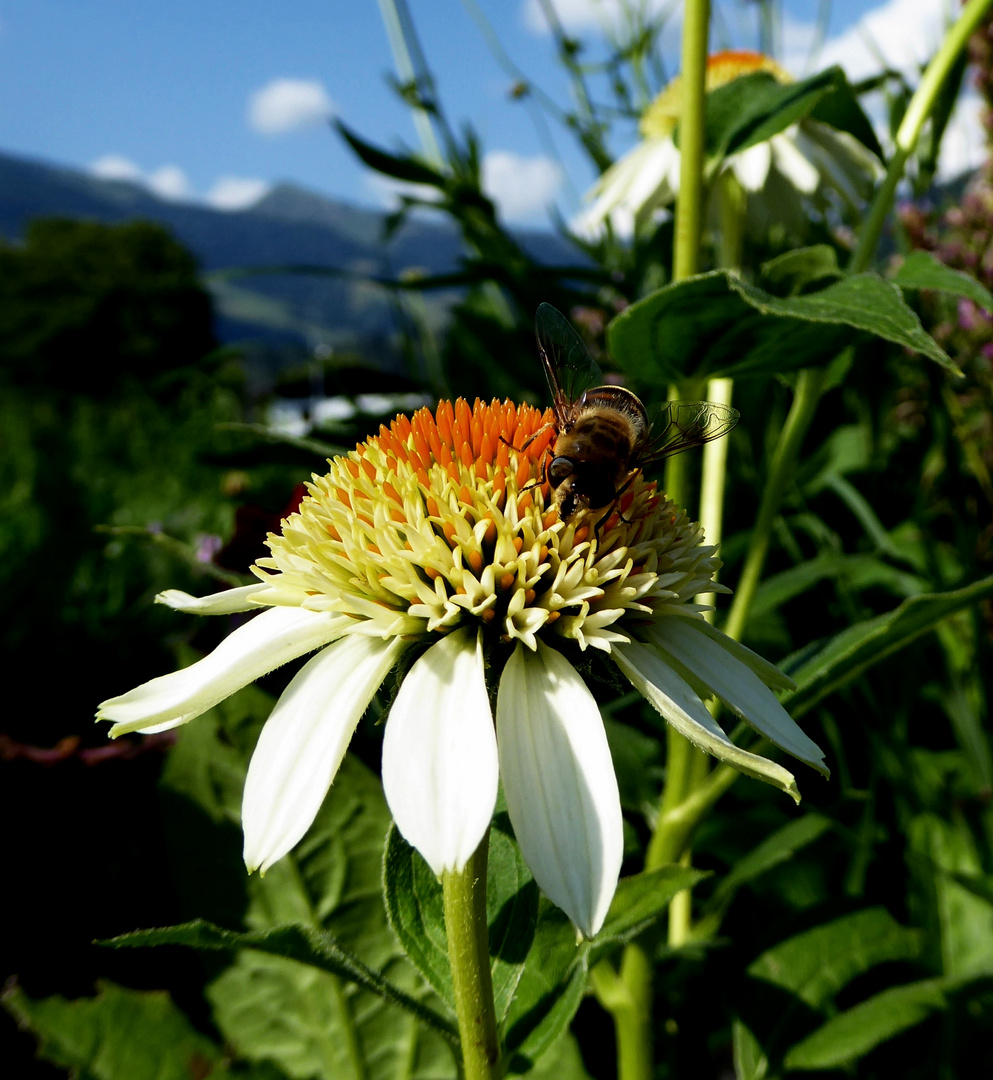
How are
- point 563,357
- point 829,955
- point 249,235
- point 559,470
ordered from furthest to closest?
point 249,235 → point 829,955 → point 563,357 → point 559,470

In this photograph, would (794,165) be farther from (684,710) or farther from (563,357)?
(684,710)

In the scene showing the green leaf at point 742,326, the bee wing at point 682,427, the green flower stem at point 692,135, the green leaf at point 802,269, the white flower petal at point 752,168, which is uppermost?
the white flower petal at point 752,168

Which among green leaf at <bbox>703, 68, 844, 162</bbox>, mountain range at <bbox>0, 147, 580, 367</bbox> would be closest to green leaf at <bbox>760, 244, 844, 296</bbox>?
green leaf at <bbox>703, 68, 844, 162</bbox>

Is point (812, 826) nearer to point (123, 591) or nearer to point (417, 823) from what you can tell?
point (417, 823)

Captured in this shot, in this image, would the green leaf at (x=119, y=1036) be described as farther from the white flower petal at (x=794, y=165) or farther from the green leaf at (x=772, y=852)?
the white flower petal at (x=794, y=165)

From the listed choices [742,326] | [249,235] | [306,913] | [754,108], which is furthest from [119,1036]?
[249,235]

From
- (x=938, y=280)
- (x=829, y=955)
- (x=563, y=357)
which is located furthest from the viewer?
(x=829, y=955)

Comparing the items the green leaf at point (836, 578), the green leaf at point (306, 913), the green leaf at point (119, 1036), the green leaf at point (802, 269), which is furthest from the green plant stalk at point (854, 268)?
the green leaf at point (119, 1036)

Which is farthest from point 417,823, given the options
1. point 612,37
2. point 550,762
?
point 612,37
